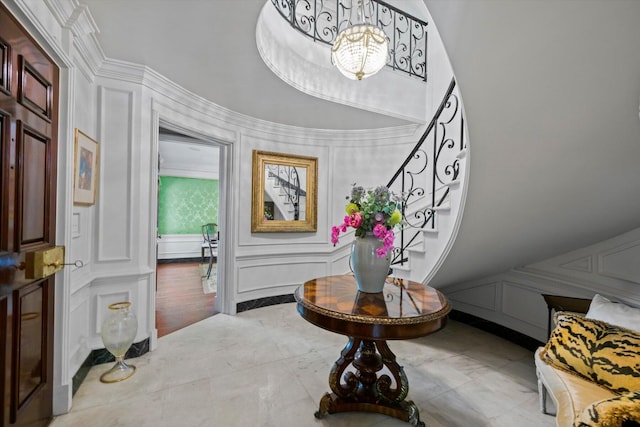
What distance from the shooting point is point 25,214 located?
1.42 meters

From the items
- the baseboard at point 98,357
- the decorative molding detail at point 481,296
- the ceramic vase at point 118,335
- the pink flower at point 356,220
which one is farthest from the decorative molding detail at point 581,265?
the baseboard at point 98,357

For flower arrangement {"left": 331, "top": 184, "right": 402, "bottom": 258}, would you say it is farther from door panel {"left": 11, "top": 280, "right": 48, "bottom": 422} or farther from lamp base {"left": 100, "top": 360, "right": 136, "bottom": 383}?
lamp base {"left": 100, "top": 360, "right": 136, "bottom": 383}

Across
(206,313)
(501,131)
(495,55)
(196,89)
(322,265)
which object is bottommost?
(206,313)

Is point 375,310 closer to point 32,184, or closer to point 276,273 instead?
point 32,184

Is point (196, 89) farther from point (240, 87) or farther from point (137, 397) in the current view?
point (137, 397)

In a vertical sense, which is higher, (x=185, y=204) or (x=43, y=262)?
(x=185, y=204)

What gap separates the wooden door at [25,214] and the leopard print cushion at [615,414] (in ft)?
7.83

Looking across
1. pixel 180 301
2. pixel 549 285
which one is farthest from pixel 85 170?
pixel 549 285

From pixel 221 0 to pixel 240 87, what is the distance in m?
1.11

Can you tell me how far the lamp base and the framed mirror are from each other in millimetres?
1908

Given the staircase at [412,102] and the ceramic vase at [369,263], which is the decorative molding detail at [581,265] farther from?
the ceramic vase at [369,263]

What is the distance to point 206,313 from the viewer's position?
356 cm

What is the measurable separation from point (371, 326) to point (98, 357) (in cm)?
240

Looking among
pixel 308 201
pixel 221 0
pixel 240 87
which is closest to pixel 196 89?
pixel 240 87
